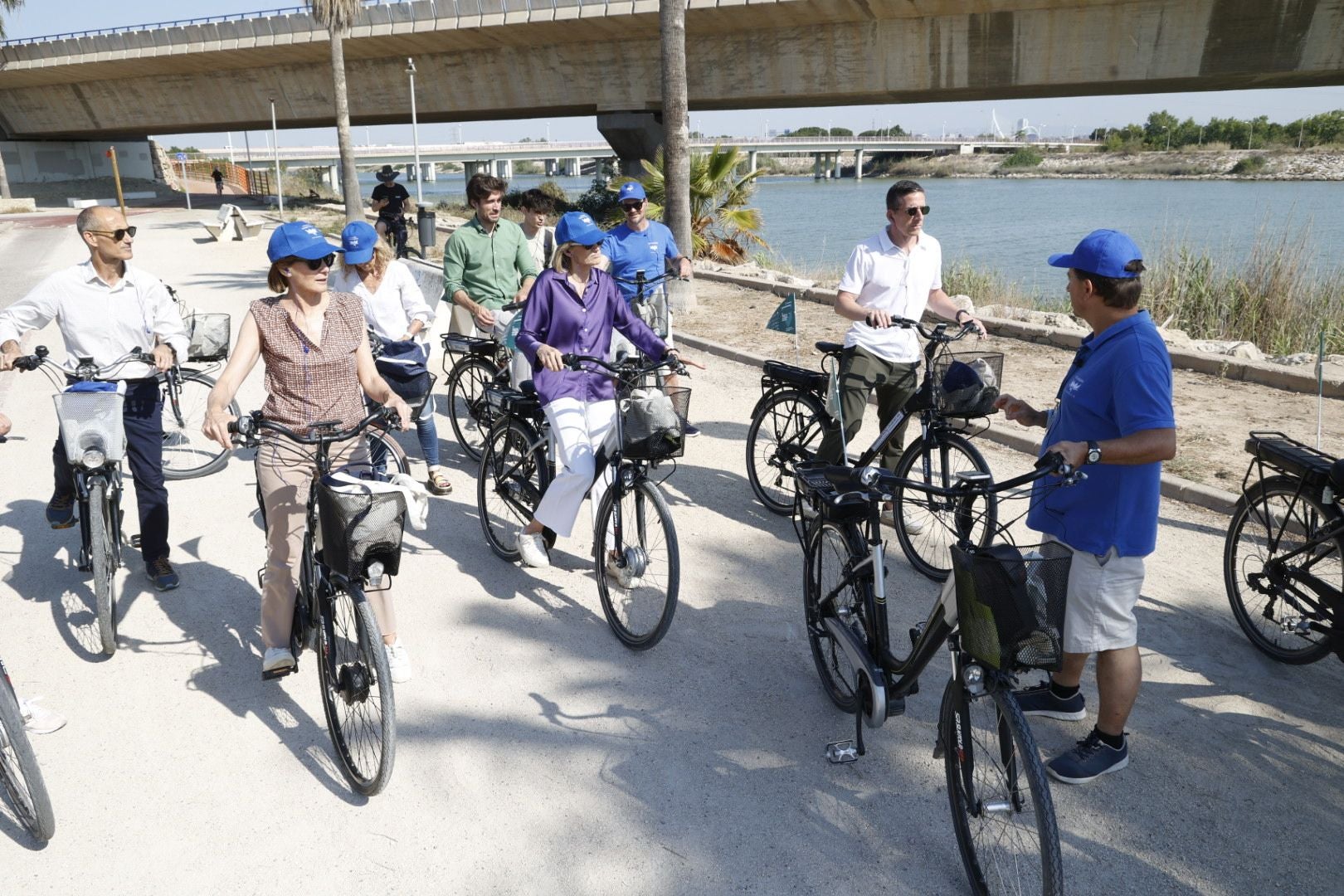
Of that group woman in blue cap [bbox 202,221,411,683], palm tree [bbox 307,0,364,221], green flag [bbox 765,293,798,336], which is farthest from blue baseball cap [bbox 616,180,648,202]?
palm tree [bbox 307,0,364,221]

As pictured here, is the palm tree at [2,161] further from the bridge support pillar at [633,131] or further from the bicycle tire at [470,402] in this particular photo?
the bicycle tire at [470,402]

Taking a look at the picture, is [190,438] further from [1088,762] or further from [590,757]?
[1088,762]

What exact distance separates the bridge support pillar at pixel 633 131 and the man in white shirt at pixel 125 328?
28.5 metres

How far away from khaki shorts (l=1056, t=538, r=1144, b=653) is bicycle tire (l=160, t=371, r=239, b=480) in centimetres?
590

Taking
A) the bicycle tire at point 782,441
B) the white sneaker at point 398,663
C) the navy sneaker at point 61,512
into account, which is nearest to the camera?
the white sneaker at point 398,663

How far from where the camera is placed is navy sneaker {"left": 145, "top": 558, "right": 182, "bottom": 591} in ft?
17.6

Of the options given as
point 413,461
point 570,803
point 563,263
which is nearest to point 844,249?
point 413,461

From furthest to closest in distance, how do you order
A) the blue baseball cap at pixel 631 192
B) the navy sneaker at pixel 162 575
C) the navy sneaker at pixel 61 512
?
the blue baseball cap at pixel 631 192
the navy sneaker at pixel 61 512
the navy sneaker at pixel 162 575

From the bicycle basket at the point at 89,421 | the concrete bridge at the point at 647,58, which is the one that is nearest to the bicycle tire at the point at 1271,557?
the bicycle basket at the point at 89,421

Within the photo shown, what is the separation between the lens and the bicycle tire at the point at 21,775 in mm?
3266

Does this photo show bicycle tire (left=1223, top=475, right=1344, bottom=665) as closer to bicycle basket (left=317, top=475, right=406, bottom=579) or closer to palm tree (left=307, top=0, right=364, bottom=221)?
bicycle basket (left=317, top=475, right=406, bottom=579)

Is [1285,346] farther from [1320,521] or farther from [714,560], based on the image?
[714,560]

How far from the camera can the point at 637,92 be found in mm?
32281

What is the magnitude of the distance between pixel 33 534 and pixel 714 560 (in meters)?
4.35
